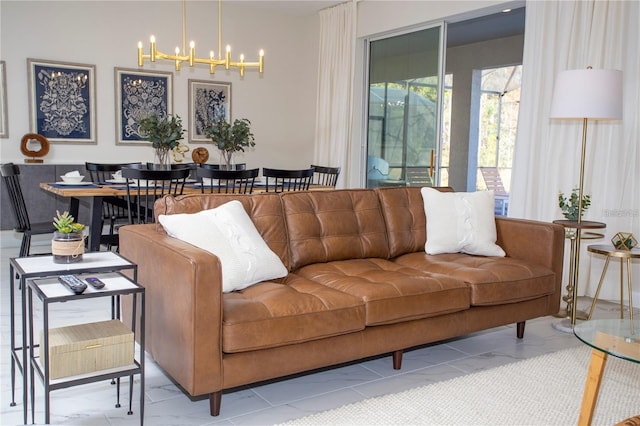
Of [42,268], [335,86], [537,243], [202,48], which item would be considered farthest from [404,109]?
[42,268]

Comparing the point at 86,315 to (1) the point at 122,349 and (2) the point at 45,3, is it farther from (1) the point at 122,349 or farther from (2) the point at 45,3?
(2) the point at 45,3

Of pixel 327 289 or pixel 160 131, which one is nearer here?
pixel 327 289

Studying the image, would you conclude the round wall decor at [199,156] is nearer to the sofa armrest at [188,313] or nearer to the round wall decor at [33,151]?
the round wall decor at [33,151]

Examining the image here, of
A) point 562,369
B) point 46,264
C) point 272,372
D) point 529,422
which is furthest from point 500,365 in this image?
point 46,264

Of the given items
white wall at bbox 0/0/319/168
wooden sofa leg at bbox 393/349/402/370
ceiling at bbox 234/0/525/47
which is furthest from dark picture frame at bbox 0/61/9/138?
wooden sofa leg at bbox 393/349/402/370

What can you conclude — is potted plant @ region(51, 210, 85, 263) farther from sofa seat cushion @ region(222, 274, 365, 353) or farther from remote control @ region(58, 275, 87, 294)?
sofa seat cushion @ region(222, 274, 365, 353)

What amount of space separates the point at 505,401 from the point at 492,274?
748 millimetres

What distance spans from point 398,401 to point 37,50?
17.1 ft

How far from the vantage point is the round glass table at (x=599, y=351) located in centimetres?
190

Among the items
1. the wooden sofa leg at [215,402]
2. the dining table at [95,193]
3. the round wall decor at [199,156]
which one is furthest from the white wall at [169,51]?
the wooden sofa leg at [215,402]

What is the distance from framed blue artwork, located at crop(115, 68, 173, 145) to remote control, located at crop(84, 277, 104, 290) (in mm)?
4220

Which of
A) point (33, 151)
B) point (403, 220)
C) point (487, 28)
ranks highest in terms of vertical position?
point (487, 28)

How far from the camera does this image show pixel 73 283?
2.02 metres

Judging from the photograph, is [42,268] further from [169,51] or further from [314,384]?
[169,51]
